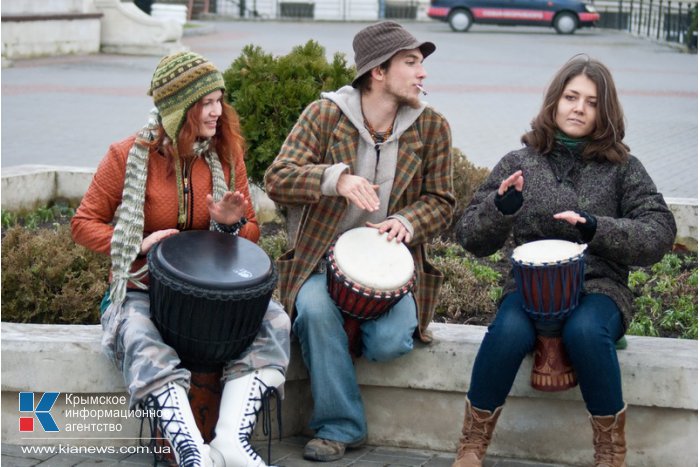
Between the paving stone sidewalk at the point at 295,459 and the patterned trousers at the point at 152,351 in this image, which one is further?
the paving stone sidewalk at the point at 295,459

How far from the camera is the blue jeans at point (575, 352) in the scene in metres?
3.90

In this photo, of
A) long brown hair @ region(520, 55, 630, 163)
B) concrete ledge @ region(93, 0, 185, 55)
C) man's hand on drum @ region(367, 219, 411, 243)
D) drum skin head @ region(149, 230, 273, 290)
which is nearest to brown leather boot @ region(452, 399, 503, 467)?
man's hand on drum @ region(367, 219, 411, 243)

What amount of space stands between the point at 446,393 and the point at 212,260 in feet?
3.65

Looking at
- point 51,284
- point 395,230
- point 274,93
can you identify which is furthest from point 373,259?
point 274,93

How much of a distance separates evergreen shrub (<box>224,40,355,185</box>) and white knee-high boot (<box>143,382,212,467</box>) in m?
2.31

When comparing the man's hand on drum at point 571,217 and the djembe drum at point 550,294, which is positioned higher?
the man's hand on drum at point 571,217

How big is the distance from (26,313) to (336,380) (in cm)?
157

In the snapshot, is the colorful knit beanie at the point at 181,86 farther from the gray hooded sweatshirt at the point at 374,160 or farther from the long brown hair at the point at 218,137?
the gray hooded sweatshirt at the point at 374,160

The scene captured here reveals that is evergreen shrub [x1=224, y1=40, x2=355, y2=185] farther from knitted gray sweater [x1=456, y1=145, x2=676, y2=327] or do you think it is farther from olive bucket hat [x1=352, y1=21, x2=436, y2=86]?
knitted gray sweater [x1=456, y1=145, x2=676, y2=327]

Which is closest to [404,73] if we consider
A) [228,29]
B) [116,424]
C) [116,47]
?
[116,424]

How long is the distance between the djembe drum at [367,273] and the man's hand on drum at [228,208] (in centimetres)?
36

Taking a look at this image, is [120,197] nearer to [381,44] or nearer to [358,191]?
[358,191]

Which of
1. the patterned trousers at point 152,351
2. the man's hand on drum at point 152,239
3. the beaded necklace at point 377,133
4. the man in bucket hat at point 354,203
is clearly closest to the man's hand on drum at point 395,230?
the man in bucket hat at point 354,203

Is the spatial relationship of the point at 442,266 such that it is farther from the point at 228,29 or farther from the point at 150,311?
the point at 228,29
